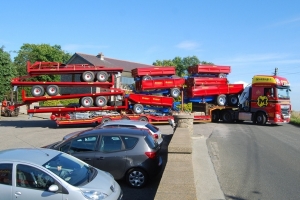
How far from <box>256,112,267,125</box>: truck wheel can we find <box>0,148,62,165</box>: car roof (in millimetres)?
23031

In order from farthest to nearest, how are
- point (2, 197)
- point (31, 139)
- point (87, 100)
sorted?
1. point (87, 100)
2. point (31, 139)
3. point (2, 197)

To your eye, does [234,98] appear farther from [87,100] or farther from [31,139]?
[31,139]

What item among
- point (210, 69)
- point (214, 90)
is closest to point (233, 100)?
point (214, 90)

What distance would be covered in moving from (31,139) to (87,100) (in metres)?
6.24

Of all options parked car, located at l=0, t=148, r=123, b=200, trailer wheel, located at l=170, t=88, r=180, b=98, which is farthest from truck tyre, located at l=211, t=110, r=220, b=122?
parked car, located at l=0, t=148, r=123, b=200

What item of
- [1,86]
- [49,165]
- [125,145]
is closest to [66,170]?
[49,165]

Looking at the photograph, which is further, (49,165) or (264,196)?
(264,196)

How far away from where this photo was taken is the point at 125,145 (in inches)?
347

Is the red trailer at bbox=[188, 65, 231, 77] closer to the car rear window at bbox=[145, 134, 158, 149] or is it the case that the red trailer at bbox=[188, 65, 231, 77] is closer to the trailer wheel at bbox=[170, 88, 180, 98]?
the trailer wheel at bbox=[170, 88, 180, 98]

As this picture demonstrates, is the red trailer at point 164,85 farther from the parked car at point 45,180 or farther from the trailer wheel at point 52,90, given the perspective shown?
the parked car at point 45,180

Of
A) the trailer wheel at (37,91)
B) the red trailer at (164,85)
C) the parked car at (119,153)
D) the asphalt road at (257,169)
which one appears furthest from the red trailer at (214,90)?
the parked car at (119,153)

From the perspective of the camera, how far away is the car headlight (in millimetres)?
5526

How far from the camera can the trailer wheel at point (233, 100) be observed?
28484mm

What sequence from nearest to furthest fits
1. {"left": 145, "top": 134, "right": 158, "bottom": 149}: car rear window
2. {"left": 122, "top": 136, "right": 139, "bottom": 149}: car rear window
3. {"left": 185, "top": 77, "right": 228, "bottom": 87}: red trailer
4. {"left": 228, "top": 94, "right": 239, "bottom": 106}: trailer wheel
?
1. {"left": 122, "top": 136, "right": 139, "bottom": 149}: car rear window
2. {"left": 145, "top": 134, "right": 158, "bottom": 149}: car rear window
3. {"left": 185, "top": 77, "right": 228, "bottom": 87}: red trailer
4. {"left": 228, "top": 94, "right": 239, "bottom": 106}: trailer wheel
